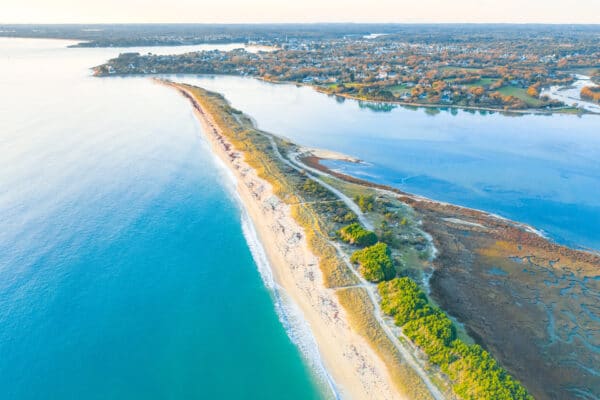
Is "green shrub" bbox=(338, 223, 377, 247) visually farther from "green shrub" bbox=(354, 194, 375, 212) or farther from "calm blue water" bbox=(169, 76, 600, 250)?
"calm blue water" bbox=(169, 76, 600, 250)

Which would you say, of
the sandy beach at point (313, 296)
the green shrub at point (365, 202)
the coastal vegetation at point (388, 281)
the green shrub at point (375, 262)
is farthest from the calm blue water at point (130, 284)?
the green shrub at point (365, 202)

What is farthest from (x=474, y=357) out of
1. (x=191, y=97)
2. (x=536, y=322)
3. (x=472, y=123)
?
(x=191, y=97)

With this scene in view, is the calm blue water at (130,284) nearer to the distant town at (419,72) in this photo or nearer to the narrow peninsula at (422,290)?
the narrow peninsula at (422,290)

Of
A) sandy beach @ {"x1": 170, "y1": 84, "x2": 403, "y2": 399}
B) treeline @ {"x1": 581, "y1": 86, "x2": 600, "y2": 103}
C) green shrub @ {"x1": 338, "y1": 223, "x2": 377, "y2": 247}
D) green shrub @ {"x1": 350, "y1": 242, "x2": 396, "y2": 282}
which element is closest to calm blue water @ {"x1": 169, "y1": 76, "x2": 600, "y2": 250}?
sandy beach @ {"x1": 170, "y1": 84, "x2": 403, "y2": 399}

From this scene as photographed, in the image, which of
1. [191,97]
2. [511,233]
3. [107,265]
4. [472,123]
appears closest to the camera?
[107,265]

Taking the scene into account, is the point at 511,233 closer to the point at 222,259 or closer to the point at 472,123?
the point at 222,259

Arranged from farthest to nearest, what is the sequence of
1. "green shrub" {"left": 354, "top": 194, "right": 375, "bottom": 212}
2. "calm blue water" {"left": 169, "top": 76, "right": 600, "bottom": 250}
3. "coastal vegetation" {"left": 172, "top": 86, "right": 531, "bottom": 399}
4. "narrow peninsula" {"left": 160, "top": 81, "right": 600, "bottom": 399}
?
"calm blue water" {"left": 169, "top": 76, "right": 600, "bottom": 250} < "green shrub" {"left": 354, "top": 194, "right": 375, "bottom": 212} < "narrow peninsula" {"left": 160, "top": 81, "right": 600, "bottom": 399} < "coastal vegetation" {"left": 172, "top": 86, "right": 531, "bottom": 399}
